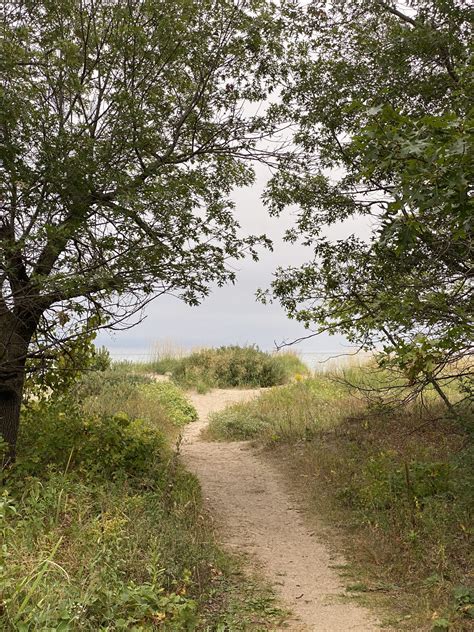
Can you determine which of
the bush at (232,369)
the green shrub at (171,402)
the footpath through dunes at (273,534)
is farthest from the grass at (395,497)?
the bush at (232,369)

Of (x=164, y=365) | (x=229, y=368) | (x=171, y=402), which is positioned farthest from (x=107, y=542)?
(x=164, y=365)

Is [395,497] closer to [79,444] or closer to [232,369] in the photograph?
[79,444]

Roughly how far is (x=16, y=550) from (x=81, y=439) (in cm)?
317

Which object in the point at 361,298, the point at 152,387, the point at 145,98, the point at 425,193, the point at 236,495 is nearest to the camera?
the point at 425,193

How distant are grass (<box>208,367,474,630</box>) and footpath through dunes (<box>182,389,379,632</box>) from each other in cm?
27

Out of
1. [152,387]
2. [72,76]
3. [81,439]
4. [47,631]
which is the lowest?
[47,631]

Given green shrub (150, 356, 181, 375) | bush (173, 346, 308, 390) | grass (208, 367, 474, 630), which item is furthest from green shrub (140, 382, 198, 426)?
green shrub (150, 356, 181, 375)

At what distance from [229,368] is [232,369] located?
11 cm

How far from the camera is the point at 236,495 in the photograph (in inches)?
326

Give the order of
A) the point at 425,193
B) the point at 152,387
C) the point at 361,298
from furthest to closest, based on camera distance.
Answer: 1. the point at 152,387
2. the point at 361,298
3. the point at 425,193

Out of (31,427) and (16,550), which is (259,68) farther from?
(16,550)

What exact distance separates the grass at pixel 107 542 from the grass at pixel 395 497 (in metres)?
1.20

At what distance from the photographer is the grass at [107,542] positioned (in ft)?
11.9

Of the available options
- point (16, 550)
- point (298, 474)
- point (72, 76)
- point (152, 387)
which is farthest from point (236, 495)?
point (152, 387)
